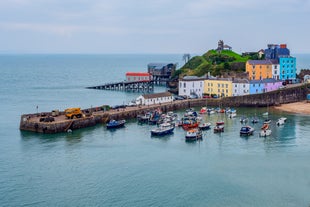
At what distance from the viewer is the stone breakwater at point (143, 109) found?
71.4 meters

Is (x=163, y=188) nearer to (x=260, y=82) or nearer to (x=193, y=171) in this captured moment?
(x=193, y=171)

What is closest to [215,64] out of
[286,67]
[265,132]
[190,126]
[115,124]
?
[286,67]

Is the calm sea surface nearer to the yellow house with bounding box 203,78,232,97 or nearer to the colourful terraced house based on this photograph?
the yellow house with bounding box 203,78,232,97

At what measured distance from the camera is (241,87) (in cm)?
10025

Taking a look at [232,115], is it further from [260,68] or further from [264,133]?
[260,68]

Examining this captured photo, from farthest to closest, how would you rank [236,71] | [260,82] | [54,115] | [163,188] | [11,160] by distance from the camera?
[236,71], [260,82], [54,115], [11,160], [163,188]

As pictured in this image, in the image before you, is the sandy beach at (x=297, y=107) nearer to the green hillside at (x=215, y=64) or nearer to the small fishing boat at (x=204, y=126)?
the small fishing boat at (x=204, y=126)

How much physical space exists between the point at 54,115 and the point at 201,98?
3780 centimetres

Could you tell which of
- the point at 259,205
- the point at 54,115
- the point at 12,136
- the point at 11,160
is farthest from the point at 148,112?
the point at 259,205

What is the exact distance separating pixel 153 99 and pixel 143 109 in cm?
724

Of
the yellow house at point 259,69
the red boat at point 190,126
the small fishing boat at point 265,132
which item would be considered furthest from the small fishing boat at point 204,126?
the yellow house at point 259,69

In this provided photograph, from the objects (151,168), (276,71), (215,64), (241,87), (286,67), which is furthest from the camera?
(215,64)

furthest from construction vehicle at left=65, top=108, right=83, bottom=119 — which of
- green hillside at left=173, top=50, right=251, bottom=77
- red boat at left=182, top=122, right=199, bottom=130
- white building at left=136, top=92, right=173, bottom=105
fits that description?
green hillside at left=173, top=50, right=251, bottom=77

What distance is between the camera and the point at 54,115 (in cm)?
7738
